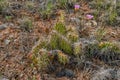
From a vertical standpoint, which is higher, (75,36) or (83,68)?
(75,36)

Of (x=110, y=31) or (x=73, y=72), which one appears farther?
(x=110, y=31)

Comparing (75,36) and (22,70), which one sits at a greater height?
(75,36)

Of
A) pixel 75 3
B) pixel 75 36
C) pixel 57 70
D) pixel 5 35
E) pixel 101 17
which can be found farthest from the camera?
pixel 75 3

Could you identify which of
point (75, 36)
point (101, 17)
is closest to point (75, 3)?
point (101, 17)

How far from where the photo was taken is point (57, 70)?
295 cm

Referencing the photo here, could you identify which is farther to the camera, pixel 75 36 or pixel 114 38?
pixel 114 38

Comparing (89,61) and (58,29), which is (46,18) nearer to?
(58,29)

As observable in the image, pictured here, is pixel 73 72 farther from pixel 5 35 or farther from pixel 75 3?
pixel 75 3

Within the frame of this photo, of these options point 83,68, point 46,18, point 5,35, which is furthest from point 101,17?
point 5,35

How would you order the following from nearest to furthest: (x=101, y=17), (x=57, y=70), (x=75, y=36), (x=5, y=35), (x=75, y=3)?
(x=57, y=70) → (x=75, y=36) → (x=5, y=35) → (x=101, y=17) → (x=75, y=3)

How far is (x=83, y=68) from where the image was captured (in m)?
A: 3.00

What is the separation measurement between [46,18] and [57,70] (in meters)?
Answer: 1.04

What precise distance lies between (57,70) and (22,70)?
36 cm

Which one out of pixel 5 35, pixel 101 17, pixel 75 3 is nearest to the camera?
pixel 5 35
